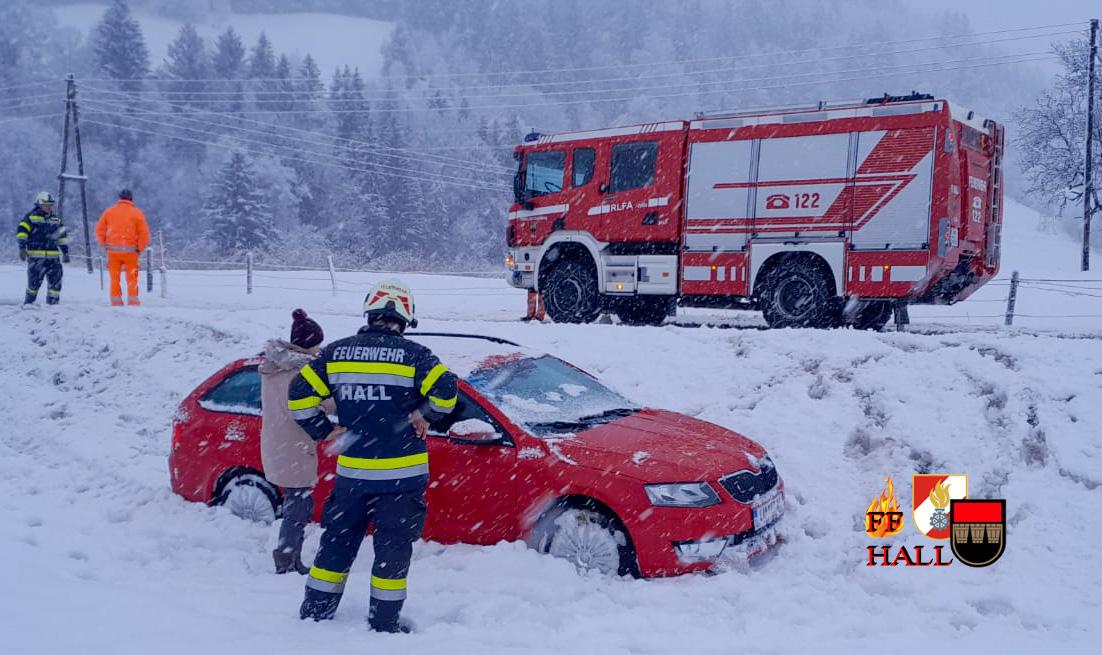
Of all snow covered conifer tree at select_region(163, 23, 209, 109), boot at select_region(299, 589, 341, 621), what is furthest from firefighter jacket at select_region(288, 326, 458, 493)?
snow covered conifer tree at select_region(163, 23, 209, 109)

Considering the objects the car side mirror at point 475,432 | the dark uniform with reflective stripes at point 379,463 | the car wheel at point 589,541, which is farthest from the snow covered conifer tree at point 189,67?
the dark uniform with reflective stripes at point 379,463

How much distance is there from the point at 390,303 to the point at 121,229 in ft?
38.4

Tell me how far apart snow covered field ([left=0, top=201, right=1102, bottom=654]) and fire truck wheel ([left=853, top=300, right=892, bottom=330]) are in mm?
2880

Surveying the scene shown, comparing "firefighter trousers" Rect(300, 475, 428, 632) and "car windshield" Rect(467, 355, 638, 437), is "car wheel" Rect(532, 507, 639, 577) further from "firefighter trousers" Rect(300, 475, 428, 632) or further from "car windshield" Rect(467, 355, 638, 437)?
"firefighter trousers" Rect(300, 475, 428, 632)

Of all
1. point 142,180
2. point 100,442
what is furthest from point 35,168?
point 100,442

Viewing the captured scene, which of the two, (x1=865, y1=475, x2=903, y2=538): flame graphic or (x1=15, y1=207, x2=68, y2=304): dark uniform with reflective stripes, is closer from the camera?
(x1=865, y1=475, x2=903, y2=538): flame graphic

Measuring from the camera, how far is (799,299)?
11.1 metres

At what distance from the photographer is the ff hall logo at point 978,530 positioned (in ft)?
19.5

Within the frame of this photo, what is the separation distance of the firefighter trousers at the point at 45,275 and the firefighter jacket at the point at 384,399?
11.6m

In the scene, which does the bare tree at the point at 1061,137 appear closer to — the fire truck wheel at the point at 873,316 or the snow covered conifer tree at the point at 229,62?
the fire truck wheel at the point at 873,316

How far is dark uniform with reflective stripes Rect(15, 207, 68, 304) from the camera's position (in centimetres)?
1363

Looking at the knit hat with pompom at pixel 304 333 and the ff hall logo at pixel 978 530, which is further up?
the knit hat with pompom at pixel 304 333

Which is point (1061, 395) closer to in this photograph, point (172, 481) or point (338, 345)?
point (338, 345)

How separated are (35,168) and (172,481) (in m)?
70.5
